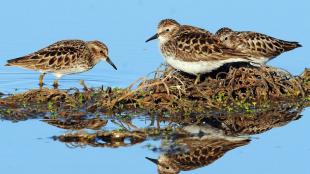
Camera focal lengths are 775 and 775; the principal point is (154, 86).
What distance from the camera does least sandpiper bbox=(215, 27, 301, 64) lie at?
57.3 ft

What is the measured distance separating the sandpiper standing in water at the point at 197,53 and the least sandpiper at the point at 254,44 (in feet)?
4.41

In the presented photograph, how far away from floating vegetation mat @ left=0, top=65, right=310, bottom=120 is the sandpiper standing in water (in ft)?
1.05

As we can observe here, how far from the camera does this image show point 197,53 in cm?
1567

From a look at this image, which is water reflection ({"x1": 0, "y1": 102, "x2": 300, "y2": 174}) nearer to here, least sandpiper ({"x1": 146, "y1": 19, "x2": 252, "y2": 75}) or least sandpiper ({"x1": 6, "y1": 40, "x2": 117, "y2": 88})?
least sandpiper ({"x1": 146, "y1": 19, "x2": 252, "y2": 75})

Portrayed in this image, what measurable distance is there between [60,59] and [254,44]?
14.3 ft

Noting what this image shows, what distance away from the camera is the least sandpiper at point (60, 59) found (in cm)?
1662

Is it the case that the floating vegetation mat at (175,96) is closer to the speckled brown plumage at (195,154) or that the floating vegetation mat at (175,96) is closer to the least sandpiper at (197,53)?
the least sandpiper at (197,53)

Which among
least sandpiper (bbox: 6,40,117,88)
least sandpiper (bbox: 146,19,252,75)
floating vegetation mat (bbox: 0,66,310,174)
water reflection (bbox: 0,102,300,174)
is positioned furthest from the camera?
least sandpiper (bbox: 6,40,117,88)

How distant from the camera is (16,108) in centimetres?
1476

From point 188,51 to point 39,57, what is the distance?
130 inches

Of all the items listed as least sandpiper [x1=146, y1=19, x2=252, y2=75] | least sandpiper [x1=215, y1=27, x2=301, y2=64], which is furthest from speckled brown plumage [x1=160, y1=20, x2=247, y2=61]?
least sandpiper [x1=215, y1=27, x2=301, y2=64]

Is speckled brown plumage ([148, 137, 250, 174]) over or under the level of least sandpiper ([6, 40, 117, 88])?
under

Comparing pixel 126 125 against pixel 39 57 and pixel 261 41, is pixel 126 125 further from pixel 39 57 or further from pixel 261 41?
pixel 261 41

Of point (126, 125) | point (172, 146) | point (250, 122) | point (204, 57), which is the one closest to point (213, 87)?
point (204, 57)
